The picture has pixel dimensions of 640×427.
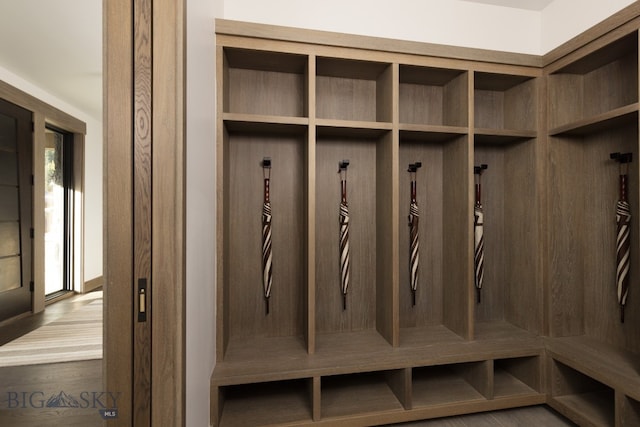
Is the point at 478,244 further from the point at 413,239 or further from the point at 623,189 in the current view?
the point at 623,189

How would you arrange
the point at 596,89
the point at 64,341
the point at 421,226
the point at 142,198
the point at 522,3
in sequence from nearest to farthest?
the point at 64,341 → the point at 142,198 → the point at 596,89 → the point at 522,3 → the point at 421,226

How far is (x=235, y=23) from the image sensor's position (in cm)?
171

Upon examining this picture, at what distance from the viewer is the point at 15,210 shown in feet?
2.61

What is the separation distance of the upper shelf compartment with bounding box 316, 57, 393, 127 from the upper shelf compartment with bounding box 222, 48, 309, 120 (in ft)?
0.44

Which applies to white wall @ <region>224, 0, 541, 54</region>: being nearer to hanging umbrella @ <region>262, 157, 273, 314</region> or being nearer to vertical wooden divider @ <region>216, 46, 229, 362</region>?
vertical wooden divider @ <region>216, 46, 229, 362</region>

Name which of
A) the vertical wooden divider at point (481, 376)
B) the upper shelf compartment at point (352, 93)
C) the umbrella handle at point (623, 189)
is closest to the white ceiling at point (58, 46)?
the upper shelf compartment at point (352, 93)

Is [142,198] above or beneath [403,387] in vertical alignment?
above

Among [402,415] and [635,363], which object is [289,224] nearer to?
[402,415]

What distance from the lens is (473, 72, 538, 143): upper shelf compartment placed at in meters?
2.05

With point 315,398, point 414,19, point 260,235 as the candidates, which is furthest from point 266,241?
point 414,19

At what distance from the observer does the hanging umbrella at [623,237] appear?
1776 millimetres

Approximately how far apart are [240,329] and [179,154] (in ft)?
4.39

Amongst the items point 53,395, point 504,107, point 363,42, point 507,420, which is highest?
point 363,42

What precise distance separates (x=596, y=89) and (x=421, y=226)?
132 cm
